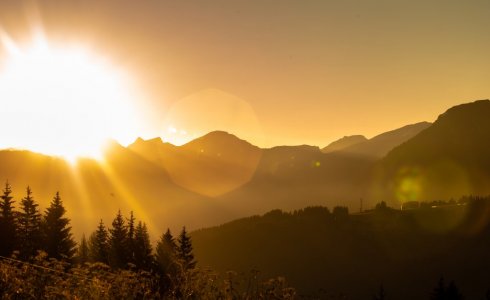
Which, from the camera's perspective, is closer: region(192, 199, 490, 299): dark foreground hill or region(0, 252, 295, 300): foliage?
region(0, 252, 295, 300): foliage

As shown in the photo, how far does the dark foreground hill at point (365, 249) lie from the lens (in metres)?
89.3

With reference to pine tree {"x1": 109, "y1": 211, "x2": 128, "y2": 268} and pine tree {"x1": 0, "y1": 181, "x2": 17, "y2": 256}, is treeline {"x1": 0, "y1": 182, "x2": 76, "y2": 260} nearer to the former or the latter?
pine tree {"x1": 0, "y1": 181, "x2": 17, "y2": 256}

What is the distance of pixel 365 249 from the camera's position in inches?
→ 4345

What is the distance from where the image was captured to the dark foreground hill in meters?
89.3

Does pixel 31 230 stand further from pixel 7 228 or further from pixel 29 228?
pixel 7 228

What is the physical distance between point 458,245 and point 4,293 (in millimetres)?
111643

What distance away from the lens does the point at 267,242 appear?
125625 millimetres

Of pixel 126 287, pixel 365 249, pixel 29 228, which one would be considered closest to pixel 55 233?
pixel 29 228

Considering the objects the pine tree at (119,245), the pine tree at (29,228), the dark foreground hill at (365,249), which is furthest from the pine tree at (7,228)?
the dark foreground hill at (365,249)

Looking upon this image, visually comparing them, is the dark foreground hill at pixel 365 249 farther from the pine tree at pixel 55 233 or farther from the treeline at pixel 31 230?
the treeline at pixel 31 230

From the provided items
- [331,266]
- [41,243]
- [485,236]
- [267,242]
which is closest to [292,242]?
[267,242]

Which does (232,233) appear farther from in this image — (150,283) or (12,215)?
(150,283)

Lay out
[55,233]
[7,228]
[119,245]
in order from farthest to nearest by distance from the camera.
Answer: [119,245] < [55,233] < [7,228]

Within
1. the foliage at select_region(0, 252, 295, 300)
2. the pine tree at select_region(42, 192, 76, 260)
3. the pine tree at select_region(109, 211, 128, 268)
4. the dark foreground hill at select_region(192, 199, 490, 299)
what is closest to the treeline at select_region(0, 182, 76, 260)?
the pine tree at select_region(42, 192, 76, 260)
